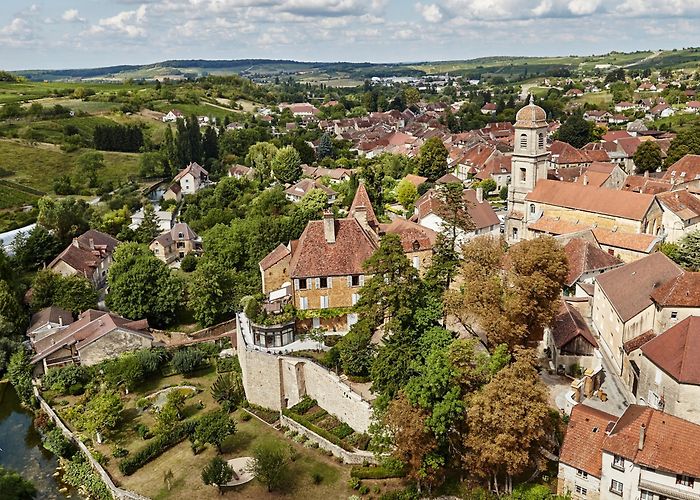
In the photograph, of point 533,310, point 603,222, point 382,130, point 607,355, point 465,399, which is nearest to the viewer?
point 465,399

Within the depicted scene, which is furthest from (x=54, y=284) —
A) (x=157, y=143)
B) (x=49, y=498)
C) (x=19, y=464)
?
(x=157, y=143)

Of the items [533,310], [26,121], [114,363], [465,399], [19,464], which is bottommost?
[19,464]

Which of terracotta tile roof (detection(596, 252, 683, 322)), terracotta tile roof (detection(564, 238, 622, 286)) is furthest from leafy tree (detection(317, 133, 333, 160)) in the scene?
terracotta tile roof (detection(596, 252, 683, 322))

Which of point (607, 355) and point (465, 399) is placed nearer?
point (465, 399)

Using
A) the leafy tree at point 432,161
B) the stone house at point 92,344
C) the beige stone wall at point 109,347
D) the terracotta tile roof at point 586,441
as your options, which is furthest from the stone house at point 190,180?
the terracotta tile roof at point 586,441

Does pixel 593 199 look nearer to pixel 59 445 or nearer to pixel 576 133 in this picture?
pixel 59 445

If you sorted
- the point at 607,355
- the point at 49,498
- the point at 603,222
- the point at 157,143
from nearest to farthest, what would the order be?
the point at 49,498
the point at 607,355
the point at 603,222
the point at 157,143

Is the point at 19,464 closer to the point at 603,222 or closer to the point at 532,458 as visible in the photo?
the point at 532,458
